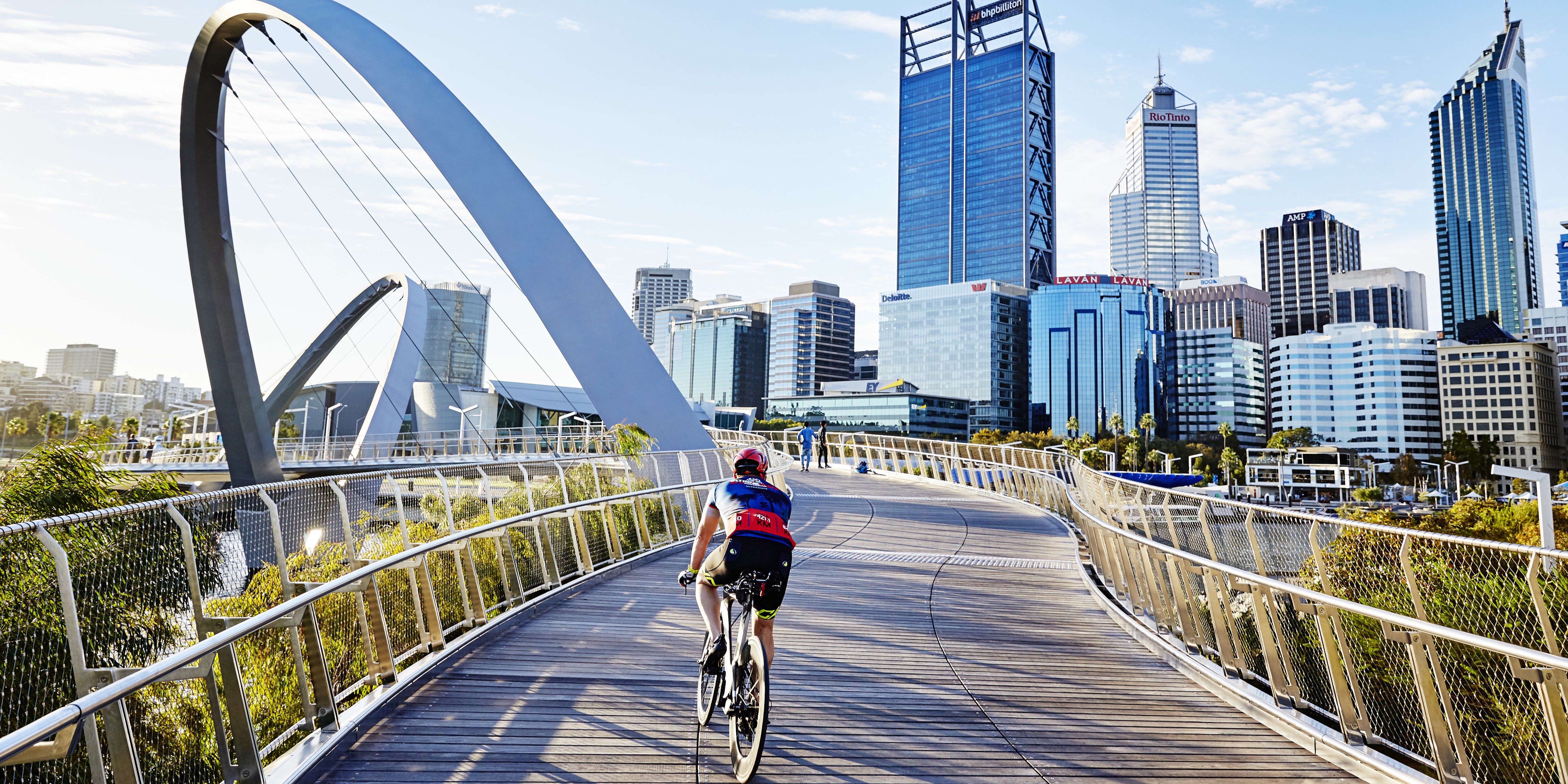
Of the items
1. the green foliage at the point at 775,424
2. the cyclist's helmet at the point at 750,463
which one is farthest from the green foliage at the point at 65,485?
the green foliage at the point at 775,424

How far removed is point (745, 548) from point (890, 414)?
5319 inches

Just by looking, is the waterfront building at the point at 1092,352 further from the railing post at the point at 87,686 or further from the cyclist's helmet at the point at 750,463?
the railing post at the point at 87,686

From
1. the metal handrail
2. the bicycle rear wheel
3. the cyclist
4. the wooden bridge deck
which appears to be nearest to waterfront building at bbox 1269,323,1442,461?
the wooden bridge deck

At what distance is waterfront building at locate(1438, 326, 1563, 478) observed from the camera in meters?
140

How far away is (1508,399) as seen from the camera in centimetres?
14238

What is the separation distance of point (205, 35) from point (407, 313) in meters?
29.0

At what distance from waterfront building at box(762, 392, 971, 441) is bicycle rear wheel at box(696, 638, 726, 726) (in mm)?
127806

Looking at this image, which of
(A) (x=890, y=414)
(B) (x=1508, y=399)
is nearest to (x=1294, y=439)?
(B) (x=1508, y=399)

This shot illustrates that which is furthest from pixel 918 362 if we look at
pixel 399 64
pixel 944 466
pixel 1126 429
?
pixel 399 64

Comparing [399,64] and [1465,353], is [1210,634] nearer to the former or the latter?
[399,64]

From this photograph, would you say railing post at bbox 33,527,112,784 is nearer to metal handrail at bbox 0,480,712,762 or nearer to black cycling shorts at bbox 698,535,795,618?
metal handrail at bbox 0,480,712,762

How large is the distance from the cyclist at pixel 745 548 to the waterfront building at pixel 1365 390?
163 meters

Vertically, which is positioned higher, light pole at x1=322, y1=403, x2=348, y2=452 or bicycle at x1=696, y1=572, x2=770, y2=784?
light pole at x1=322, y1=403, x2=348, y2=452

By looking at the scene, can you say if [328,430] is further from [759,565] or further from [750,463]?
[759,565]
